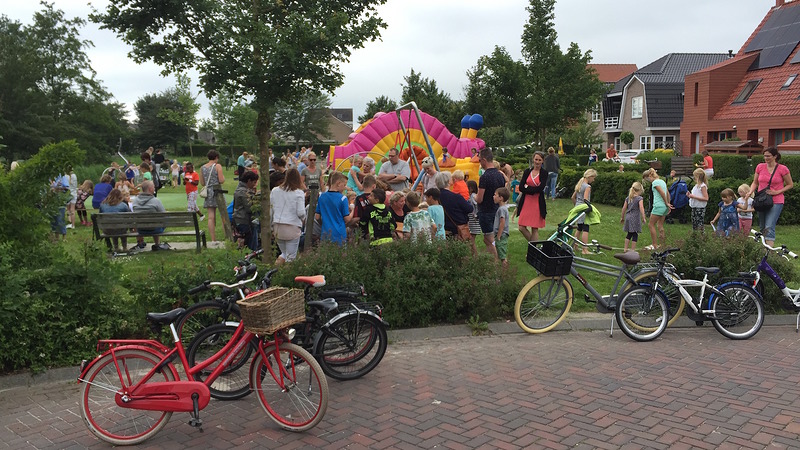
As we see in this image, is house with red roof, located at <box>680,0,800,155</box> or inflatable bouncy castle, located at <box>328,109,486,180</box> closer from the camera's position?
inflatable bouncy castle, located at <box>328,109,486,180</box>

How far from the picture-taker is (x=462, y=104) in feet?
170

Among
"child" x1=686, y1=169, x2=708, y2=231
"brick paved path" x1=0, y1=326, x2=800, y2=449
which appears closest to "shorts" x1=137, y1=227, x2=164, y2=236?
"brick paved path" x1=0, y1=326, x2=800, y2=449

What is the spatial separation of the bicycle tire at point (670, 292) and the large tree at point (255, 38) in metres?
4.28

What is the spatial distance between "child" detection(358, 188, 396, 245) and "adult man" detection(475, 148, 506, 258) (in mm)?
2000

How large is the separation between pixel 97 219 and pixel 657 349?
9.26 meters

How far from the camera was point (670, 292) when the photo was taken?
25.5 feet

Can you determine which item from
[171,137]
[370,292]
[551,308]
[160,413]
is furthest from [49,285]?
[171,137]

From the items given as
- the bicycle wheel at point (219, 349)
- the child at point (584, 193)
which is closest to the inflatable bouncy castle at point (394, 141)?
the child at point (584, 193)

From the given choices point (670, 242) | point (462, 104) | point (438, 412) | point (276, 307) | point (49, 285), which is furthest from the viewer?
point (462, 104)

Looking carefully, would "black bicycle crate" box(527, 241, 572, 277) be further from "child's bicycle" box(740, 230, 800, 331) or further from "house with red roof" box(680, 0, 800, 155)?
"house with red roof" box(680, 0, 800, 155)

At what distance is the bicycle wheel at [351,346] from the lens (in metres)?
5.96

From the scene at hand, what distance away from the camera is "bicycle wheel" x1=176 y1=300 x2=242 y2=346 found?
5.70 m

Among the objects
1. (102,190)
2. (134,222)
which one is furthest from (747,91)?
(134,222)

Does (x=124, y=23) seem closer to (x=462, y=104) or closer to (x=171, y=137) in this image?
(x=462, y=104)
